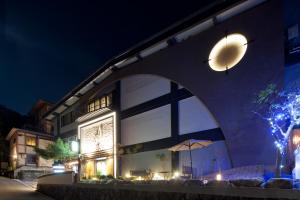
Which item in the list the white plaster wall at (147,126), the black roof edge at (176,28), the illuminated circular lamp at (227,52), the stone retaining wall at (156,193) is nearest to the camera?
the stone retaining wall at (156,193)

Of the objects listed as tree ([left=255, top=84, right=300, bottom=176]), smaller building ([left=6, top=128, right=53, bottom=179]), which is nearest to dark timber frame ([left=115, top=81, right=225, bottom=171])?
tree ([left=255, top=84, right=300, bottom=176])

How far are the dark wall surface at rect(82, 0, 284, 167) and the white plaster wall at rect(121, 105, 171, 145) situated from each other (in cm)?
341

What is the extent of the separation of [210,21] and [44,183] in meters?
13.8

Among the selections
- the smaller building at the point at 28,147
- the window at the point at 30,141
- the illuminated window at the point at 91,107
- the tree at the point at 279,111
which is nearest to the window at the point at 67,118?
the illuminated window at the point at 91,107

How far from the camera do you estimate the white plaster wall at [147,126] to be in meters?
23.2

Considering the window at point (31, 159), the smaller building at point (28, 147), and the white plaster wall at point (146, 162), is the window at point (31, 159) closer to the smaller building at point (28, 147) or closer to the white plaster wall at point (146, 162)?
the smaller building at point (28, 147)

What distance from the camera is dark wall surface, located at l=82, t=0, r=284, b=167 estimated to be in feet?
52.0

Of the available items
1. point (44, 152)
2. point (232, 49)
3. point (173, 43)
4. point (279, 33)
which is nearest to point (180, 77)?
point (173, 43)

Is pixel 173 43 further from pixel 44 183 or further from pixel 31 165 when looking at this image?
pixel 31 165

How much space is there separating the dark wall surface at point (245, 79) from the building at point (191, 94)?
1.6 inches

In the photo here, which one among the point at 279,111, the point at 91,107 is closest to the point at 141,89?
the point at 91,107

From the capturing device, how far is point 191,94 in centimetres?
2047

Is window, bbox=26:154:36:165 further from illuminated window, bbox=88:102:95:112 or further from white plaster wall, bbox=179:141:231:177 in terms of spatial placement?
white plaster wall, bbox=179:141:231:177

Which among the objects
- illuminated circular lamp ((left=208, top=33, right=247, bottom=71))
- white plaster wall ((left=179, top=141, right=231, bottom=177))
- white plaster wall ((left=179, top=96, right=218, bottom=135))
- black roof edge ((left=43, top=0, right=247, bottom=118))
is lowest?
white plaster wall ((left=179, top=141, right=231, bottom=177))
